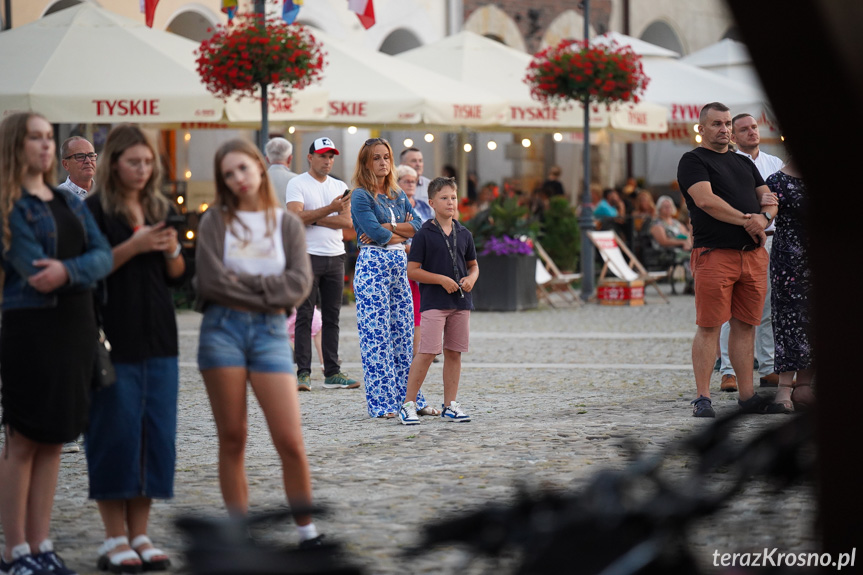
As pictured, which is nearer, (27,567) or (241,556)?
(241,556)

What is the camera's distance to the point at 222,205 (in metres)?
4.61

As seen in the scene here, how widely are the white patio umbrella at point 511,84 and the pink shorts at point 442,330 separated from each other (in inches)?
387

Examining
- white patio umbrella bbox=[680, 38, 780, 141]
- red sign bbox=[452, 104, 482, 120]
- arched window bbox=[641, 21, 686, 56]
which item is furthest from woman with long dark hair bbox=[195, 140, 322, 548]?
arched window bbox=[641, 21, 686, 56]

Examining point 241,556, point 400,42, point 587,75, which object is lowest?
point 241,556

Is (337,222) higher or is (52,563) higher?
(337,222)

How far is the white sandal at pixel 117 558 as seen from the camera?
14.5 feet

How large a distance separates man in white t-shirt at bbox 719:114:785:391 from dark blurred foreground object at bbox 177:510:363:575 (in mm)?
6818

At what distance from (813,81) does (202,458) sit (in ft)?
16.9

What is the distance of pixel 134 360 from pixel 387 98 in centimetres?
1128

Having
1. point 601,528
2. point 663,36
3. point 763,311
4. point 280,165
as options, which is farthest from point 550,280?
point 663,36

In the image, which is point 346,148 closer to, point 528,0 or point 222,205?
point 528,0

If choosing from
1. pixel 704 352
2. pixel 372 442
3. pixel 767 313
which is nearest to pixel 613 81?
pixel 767 313

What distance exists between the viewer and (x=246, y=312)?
14.8ft

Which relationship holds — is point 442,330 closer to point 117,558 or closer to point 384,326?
point 384,326
